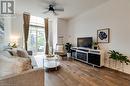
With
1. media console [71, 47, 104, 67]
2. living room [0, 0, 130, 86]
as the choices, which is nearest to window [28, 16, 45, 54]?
living room [0, 0, 130, 86]

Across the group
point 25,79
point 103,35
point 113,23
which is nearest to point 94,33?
point 103,35

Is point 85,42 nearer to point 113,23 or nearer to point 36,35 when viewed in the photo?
point 113,23

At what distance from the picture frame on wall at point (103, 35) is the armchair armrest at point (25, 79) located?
3.68 m

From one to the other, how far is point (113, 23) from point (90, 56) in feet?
5.72

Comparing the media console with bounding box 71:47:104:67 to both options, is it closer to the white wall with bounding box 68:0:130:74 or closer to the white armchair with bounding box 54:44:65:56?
the white wall with bounding box 68:0:130:74

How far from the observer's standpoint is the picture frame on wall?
464cm

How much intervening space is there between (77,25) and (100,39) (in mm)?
2314

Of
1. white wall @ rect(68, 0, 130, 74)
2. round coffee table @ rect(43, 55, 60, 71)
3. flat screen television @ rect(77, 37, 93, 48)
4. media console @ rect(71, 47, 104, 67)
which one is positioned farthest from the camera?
flat screen television @ rect(77, 37, 93, 48)

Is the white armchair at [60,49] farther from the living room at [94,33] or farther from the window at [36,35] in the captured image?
the window at [36,35]

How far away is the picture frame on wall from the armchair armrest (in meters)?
3.68

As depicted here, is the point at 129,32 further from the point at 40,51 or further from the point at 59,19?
the point at 40,51

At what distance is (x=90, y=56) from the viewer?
199 inches

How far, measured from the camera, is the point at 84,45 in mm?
5961

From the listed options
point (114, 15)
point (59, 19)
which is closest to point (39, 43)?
point (59, 19)
